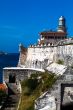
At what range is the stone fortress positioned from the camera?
140ft

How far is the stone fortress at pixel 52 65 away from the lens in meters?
42.7

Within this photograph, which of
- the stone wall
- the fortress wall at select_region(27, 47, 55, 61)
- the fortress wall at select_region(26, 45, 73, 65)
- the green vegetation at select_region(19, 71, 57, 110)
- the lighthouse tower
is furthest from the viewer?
the lighthouse tower

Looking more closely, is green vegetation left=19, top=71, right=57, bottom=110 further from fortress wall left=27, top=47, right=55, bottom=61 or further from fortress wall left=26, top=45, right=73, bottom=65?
fortress wall left=27, top=47, right=55, bottom=61

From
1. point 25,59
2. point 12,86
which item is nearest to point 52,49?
point 12,86

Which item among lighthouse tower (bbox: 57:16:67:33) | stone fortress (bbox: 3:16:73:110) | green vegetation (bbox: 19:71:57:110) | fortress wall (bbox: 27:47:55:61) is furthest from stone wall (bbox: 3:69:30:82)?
lighthouse tower (bbox: 57:16:67:33)

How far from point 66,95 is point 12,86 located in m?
23.5

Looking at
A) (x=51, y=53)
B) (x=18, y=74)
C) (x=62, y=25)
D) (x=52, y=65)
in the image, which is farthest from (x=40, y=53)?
(x=62, y=25)

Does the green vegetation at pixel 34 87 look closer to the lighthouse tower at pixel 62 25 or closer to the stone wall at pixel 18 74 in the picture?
the stone wall at pixel 18 74

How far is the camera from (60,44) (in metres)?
61.0

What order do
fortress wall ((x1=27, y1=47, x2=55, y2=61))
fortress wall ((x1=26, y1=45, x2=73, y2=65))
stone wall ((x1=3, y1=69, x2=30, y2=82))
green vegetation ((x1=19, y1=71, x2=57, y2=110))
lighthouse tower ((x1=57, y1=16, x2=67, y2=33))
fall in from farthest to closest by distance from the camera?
lighthouse tower ((x1=57, y1=16, x2=67, y2=33)) → stone wall ((x1=3, y1=69, x2=30, y2=82)) → fortress wall ((x1=27, y1=47, x2=55, y2=61)) → fortress wall ((x1=26, y1=45, x2=73, y2=65)) → green vegetation ((x1=19, y1=71, x2=57, y2=110))

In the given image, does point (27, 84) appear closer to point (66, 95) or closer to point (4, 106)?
point (4, 106)

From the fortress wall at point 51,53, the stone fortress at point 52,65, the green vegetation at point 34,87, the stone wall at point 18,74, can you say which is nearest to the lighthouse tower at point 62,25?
the stone fortress at point 52,65

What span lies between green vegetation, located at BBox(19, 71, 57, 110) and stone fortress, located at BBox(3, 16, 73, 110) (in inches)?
49.4

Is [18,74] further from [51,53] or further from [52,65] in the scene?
[52,65]
